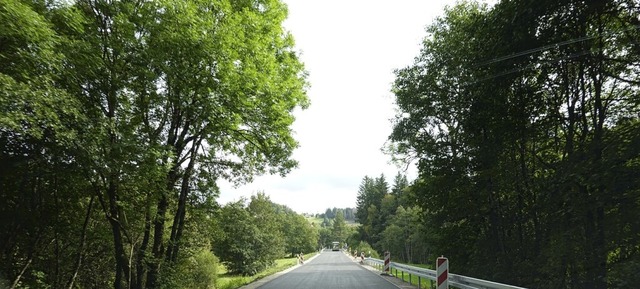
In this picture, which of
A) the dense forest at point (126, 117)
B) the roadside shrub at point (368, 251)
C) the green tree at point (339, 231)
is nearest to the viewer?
the dense forest at point (126, 117)

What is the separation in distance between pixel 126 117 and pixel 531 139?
1189 cm

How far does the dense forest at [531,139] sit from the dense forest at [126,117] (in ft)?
19.6

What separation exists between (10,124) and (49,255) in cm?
831

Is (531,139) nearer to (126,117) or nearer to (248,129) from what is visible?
(248,129)

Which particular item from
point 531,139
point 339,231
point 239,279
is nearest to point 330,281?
point 239,279

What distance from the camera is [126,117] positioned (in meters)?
9.01

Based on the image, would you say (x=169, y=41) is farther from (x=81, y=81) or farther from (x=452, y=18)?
(x=452, y=18)

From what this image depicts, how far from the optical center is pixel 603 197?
804 centimetres

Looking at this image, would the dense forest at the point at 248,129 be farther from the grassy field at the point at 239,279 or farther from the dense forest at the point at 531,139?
the grassy field at the point at 239,279

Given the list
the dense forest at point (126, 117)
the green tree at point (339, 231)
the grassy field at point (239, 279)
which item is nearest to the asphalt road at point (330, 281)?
the grassy field at point (239, 279)

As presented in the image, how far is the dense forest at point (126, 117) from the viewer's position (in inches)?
247

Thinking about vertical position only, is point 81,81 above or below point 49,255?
above

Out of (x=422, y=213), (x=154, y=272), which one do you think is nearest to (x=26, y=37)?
(x=154, y=272)

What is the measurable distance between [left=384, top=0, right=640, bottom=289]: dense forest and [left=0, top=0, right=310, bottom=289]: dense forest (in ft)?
19.6
